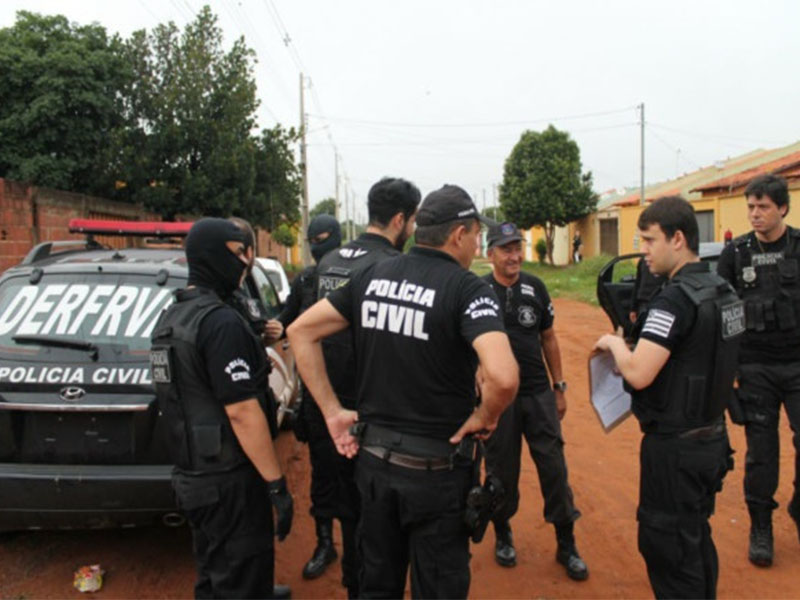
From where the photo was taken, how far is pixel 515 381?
214cm

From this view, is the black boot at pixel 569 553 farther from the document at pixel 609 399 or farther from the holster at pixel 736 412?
the holster at pixel 736 412

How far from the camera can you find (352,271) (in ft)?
10.2

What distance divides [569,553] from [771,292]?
1904 mm

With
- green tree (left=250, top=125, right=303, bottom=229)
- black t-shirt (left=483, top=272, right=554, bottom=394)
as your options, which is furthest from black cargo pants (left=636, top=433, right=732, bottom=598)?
green tree (left=250, top=125, right=303, bottom=229)

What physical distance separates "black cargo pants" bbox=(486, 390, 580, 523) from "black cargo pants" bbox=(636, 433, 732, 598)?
3.09 ft

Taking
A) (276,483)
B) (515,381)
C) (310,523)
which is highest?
(515,381)

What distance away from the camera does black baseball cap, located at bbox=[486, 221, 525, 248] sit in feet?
11.9

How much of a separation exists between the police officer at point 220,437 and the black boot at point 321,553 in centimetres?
114

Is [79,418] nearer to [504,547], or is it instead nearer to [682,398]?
[504,547]

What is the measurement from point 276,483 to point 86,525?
1391 mm

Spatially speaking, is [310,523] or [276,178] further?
[276,178]

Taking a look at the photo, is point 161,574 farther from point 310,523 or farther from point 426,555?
point 426,555

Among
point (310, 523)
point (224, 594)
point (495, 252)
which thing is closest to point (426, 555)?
point (224, 594)

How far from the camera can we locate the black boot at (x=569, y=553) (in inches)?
138
